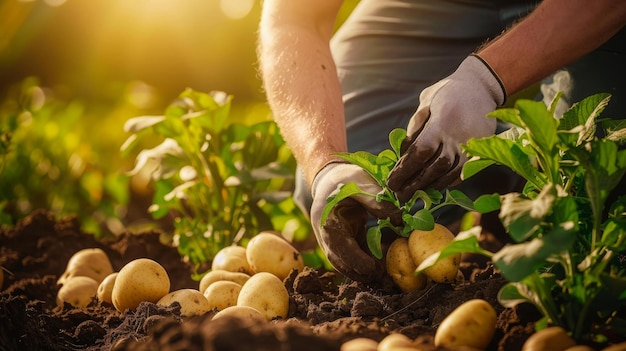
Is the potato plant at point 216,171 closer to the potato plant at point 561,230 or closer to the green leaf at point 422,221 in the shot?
the green leaf at point 422,221

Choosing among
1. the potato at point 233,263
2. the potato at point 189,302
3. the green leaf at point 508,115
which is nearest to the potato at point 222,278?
the potato at point 233,263

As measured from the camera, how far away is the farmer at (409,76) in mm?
1964

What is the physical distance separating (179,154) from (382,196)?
1430 mm


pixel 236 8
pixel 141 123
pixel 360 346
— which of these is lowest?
pixel 360 346

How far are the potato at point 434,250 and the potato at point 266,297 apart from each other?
0.40 m

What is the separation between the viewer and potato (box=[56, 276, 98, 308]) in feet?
7.82

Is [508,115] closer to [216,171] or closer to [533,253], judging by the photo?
[533,253]

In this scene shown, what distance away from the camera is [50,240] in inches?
116

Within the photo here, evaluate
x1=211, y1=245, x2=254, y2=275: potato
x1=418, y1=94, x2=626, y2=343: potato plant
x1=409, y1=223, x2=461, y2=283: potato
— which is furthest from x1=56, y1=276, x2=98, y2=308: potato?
x1=418, y1=94, x2=626, y2=343: potato plant

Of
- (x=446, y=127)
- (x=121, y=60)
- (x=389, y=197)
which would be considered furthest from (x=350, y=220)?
(x=121, y=60)

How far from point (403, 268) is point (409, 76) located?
1.34m

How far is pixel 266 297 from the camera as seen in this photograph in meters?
1.98

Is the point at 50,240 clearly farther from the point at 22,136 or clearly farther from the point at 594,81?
the point at 594,81

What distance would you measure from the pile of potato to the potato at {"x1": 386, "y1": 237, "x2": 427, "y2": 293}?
0.32 meters
